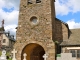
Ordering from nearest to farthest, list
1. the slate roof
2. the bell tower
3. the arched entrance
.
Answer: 1. the bell tower
2. the slate roof
3. the arched entrance

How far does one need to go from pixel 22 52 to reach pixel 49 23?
5.56 meters

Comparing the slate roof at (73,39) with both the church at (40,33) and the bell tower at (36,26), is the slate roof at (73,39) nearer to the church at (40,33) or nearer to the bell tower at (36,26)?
the church at (40,33)

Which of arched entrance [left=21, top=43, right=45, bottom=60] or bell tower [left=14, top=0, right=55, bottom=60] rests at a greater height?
bell tower [left=14, top=0, right=55, bottom=60]

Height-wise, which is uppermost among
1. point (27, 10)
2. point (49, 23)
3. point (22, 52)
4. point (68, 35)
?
point (27, 10)

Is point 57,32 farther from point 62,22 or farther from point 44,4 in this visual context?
point 44,4

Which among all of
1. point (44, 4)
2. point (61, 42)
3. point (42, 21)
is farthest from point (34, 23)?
point (61, 42)

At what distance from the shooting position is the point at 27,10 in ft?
83.7

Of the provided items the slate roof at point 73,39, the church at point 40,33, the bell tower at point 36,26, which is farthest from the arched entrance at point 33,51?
the slate roof at point 73,39

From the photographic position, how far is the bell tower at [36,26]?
77.7 ft

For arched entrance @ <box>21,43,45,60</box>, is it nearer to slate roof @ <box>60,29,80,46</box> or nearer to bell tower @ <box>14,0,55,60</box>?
bell tower @ <box>14,0,55,60</box>

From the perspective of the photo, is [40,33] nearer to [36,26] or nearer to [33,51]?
[36,26]

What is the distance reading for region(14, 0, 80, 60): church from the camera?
23706mm

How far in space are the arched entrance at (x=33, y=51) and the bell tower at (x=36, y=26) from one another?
0.16m

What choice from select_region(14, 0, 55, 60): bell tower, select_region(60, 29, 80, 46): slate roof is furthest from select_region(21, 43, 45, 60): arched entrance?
select_region(60, 29, 80, 46): slate roof
